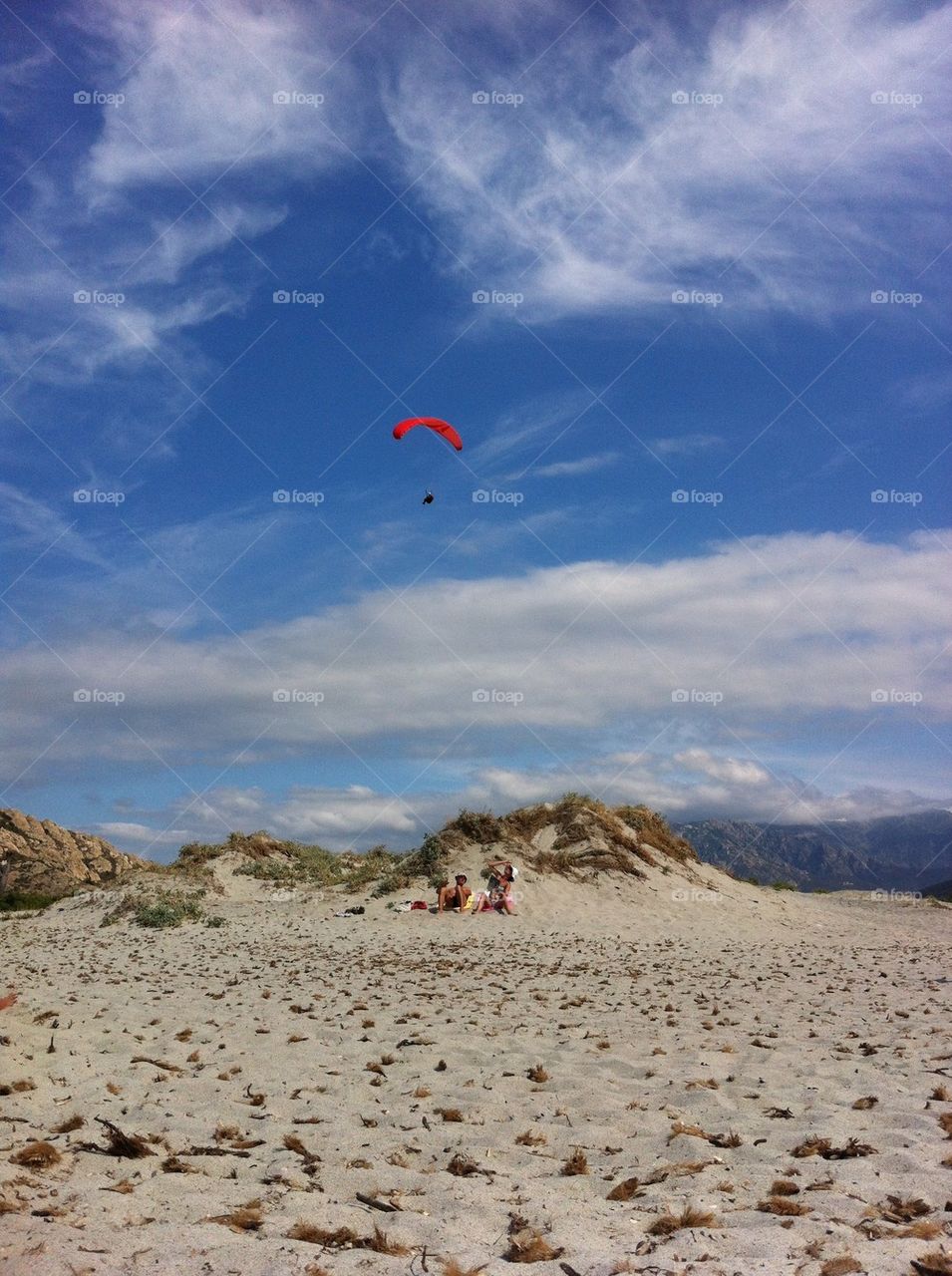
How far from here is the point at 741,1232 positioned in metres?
4.52

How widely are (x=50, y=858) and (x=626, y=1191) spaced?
47213 millimetres

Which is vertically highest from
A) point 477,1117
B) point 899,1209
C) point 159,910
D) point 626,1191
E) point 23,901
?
point 899,1209

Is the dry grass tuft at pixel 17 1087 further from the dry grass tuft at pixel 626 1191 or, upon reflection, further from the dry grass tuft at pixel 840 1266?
the dry grass tuft at pixel 840 1266

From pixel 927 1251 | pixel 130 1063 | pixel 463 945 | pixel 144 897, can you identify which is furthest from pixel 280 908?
pixel 927 1251

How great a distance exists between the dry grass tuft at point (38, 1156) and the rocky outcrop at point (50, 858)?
36.4 meters

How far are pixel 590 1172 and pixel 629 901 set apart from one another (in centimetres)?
2263

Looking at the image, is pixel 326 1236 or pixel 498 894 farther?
pixel 498 894

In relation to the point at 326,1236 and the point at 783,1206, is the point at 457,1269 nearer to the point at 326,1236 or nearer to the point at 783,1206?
the point at 326,1236

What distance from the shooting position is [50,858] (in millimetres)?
45406

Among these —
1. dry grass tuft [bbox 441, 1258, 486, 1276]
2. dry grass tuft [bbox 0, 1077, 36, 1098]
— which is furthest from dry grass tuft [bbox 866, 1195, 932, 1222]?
dry grass tuft [bbox 0, 1077, 36, 1098]

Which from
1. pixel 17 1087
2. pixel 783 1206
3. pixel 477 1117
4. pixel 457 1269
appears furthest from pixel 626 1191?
pixel 17 1087

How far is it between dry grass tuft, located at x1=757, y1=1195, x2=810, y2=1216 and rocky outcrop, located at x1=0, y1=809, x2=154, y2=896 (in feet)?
129

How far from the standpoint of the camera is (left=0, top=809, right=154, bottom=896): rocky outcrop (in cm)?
4066

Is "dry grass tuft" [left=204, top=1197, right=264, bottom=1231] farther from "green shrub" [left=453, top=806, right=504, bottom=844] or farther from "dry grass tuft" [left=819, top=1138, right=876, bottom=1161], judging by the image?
"green shrub" [left=453, top=806, right=504, bottom=844]
